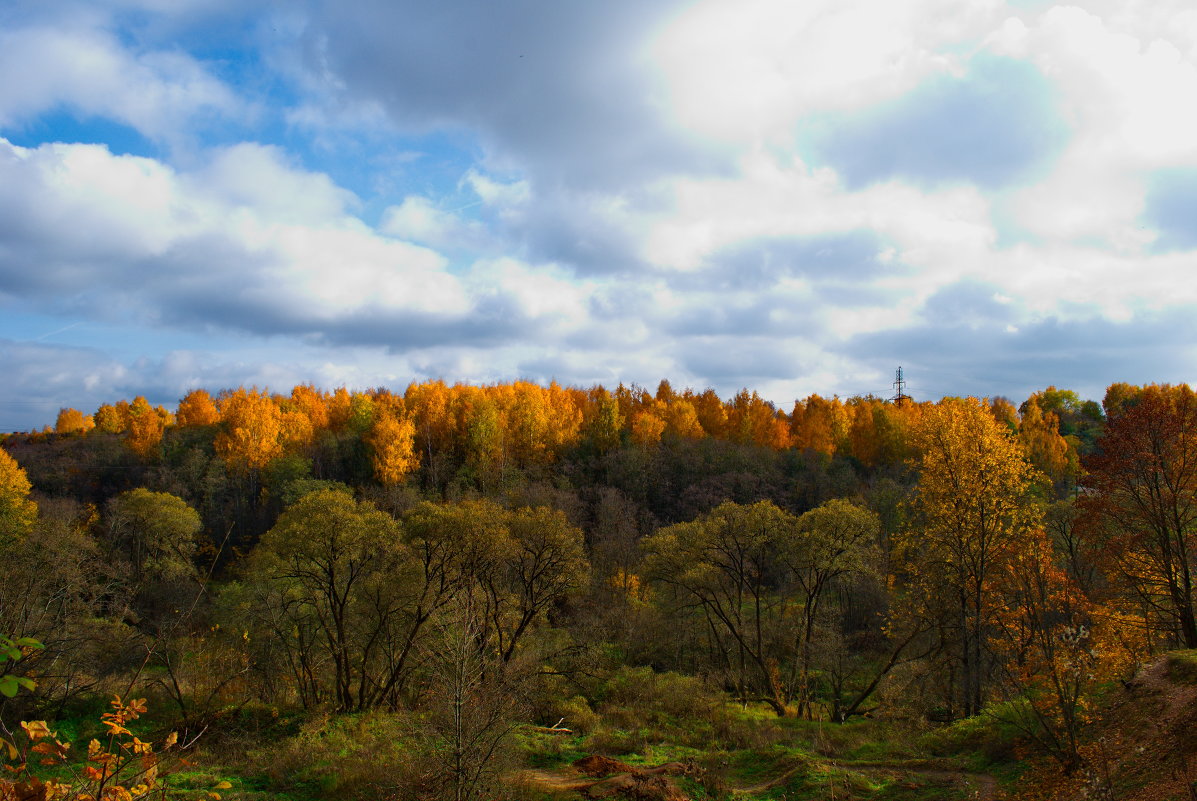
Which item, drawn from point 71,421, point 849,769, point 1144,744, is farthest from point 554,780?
point 71,421

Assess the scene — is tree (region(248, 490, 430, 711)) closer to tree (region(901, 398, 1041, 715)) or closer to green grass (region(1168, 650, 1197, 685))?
tree (region(901, 398, 1041, 715))

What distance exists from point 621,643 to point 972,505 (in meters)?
20.0

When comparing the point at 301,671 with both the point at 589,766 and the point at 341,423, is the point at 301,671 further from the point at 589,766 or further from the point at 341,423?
the point at 341,423

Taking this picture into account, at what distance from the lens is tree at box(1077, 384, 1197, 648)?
19.5 meters

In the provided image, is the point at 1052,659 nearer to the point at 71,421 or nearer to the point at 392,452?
the point at 392,452

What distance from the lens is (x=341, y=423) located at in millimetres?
80625

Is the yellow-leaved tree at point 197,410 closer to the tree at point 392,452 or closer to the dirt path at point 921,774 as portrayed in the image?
the tree at point 392,452

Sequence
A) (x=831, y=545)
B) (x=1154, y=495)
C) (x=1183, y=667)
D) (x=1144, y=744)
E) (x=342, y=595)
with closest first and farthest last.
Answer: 1. (x=1144, y=744)
2. (x=1183, y=667)
3. (x=1154, y=495)
4. (x=342, y=595)
5. (x=831, y=545)

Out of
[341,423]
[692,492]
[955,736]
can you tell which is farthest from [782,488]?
[341,423]

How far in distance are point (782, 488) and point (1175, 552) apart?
44865 mm

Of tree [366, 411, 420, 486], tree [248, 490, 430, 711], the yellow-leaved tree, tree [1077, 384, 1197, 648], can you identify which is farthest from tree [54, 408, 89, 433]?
tree [1077, 384, 1197, 648]

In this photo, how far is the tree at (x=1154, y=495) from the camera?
768 inches

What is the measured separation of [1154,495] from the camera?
20266mm

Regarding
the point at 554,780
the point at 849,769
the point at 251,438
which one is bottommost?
the point at 554,780
